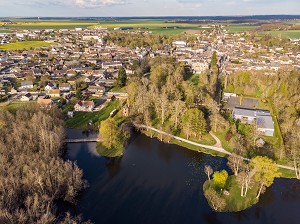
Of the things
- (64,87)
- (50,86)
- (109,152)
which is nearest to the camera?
(109,152)

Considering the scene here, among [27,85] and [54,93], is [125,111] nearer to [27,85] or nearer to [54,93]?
[54,93]

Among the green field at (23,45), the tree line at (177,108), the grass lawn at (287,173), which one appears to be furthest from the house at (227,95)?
the green field at (23,45)

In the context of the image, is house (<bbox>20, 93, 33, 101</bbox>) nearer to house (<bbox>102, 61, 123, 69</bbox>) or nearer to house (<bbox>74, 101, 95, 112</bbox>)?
house (<bbox>74, 101, 95, 112</bbox>)

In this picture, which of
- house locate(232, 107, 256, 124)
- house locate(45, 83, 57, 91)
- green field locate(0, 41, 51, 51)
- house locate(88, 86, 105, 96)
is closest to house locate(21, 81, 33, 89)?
house locate(45, 83, 57, 91)

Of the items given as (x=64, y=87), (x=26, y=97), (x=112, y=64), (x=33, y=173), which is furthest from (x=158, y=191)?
(x=112, y=64)

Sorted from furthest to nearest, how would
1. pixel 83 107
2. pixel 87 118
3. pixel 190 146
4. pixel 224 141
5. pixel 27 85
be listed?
pixel 27 85, pixel 83 107, pixel 87 118, pixel 224 141, pixel 190 146

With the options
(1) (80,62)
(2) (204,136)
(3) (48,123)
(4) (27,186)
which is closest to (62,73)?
(1) (80,62)
